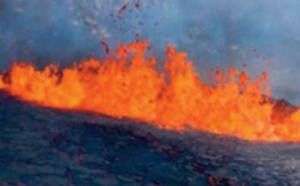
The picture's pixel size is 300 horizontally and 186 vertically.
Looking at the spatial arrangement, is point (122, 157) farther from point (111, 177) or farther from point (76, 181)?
point (76, 181)

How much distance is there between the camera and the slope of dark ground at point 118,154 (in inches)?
417

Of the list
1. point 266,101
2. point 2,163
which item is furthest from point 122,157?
point 266,101

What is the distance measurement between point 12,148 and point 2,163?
1013 millimetres

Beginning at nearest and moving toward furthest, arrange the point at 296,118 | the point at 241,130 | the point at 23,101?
the point at 23,101
the point at 241,130
the point at 296,118

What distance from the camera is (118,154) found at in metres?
12.2

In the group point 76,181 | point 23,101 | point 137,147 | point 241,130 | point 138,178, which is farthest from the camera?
point 241,130

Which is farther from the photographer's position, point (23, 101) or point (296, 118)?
point (296, 118)

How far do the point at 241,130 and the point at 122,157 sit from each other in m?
6.89

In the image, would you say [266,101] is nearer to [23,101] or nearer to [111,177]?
[23,101]

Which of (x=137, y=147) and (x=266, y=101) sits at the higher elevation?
(x=266, y=101)

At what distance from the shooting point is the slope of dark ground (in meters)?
10.6

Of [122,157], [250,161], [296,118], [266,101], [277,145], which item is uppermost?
[266,101]

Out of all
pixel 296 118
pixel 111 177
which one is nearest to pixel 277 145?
pixel 296 118

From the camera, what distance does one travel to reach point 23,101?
1620 centimetres
